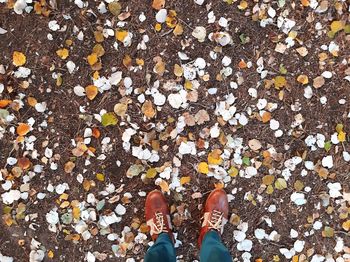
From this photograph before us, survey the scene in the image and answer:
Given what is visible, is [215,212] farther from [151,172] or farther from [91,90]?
[91,90]

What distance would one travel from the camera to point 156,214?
187 centimetres

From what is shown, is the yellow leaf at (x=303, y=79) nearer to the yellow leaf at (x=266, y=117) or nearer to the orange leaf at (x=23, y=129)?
the yellow leaf at (x=266, y=117)

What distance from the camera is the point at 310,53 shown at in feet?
6.22

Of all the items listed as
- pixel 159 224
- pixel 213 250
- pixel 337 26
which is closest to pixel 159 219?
pixel 159 224

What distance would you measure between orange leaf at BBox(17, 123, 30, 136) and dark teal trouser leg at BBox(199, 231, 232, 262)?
2.72ft

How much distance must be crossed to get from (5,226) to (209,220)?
0.83 metres

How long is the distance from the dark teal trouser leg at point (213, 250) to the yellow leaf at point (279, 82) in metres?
0.64

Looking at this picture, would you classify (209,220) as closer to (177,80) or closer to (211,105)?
(211,105)

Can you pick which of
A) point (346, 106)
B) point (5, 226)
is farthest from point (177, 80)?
point (5, 226)

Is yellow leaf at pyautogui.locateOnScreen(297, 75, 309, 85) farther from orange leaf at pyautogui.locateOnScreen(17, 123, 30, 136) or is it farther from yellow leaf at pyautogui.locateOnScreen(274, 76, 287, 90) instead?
orange leaf at pyautogui.locateOnScreen(17, 123, 30, 136)

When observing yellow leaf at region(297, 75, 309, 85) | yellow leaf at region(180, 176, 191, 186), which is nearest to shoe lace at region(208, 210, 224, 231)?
yellow leaf at region(180, 176, 191, 186)

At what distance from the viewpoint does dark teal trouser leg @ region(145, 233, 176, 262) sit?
1.74 m

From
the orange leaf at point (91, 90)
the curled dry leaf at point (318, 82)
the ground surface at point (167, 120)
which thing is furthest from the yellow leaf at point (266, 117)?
the orange leaf at point (91, 90)

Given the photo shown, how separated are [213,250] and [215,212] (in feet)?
0.57
